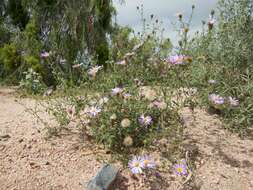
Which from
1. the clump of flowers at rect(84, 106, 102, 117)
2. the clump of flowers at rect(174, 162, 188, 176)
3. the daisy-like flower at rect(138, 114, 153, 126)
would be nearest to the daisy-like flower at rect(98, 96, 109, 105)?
the clump of flowers at rect(84, 106, 102, 117)

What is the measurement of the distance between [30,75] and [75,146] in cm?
350

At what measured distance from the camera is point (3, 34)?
8.23 meters

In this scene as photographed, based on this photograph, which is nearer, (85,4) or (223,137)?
(223,137)

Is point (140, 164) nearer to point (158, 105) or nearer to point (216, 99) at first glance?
point (158, 105)

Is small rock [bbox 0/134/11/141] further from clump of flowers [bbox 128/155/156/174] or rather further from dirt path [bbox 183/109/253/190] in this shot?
dirt path [bbox 183/109/253/190]

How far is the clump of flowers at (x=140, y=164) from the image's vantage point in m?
2.10

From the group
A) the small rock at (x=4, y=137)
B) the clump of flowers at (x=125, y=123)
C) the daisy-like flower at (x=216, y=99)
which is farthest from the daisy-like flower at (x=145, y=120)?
the small rock at (x=4, y=137)

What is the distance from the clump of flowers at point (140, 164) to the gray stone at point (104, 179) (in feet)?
0.36

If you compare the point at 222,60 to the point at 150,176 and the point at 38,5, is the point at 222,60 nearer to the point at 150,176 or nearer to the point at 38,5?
the point at 150,176

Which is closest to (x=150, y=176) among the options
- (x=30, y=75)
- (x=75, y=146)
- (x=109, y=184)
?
(x=109, y=184)

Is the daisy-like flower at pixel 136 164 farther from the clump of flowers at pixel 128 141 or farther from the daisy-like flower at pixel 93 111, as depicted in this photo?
the daisy-like flower at pixel 93 111

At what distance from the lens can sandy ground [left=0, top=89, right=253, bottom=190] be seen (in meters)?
2.20

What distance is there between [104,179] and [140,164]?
22 centimetres

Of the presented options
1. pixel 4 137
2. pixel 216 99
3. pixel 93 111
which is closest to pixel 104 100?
pixel 93 111
